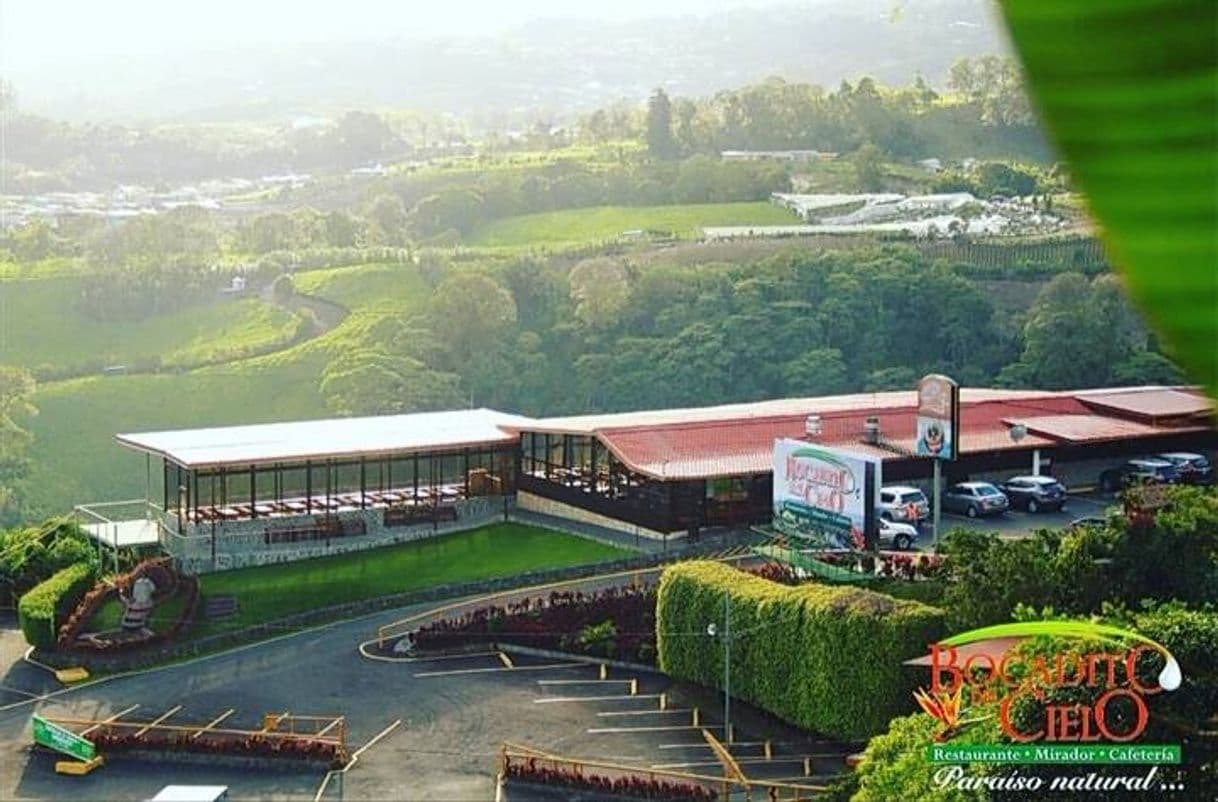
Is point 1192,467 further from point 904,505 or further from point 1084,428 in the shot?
point 904,505

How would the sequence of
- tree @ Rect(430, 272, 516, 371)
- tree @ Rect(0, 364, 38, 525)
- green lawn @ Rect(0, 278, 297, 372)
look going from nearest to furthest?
1. tree @ Rect(0, 364, 38, 525)
2. tree @ Rect(430, 272, 516, 371)
3. green lawn @ Rect(0, 278, 297, 372)

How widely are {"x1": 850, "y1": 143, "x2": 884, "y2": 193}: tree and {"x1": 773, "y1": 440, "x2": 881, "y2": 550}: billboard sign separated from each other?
51.4m

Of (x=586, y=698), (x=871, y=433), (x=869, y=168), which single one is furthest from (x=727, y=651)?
(x=869, y=168)

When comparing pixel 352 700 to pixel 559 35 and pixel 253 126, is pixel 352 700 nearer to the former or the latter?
pixel 253 126

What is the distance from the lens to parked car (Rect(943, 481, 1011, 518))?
976 inches

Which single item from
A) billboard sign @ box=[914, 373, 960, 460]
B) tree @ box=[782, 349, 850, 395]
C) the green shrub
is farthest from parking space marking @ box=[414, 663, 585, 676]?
tree @ box=[782, 349, 850, 395]

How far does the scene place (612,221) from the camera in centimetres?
7006

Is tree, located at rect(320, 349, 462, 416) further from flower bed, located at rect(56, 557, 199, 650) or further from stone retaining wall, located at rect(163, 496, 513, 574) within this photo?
flower bed, located at rect(56, 557, 199, 650)

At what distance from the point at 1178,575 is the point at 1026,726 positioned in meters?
5.67

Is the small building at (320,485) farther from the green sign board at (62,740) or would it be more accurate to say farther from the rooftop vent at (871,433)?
the green sign board at (62,740)

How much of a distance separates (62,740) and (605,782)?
5144 millimetres

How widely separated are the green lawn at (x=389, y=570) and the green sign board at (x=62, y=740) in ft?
14.3

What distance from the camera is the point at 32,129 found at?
315 ft

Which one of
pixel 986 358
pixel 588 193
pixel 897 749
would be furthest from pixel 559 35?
pixel 897 749
